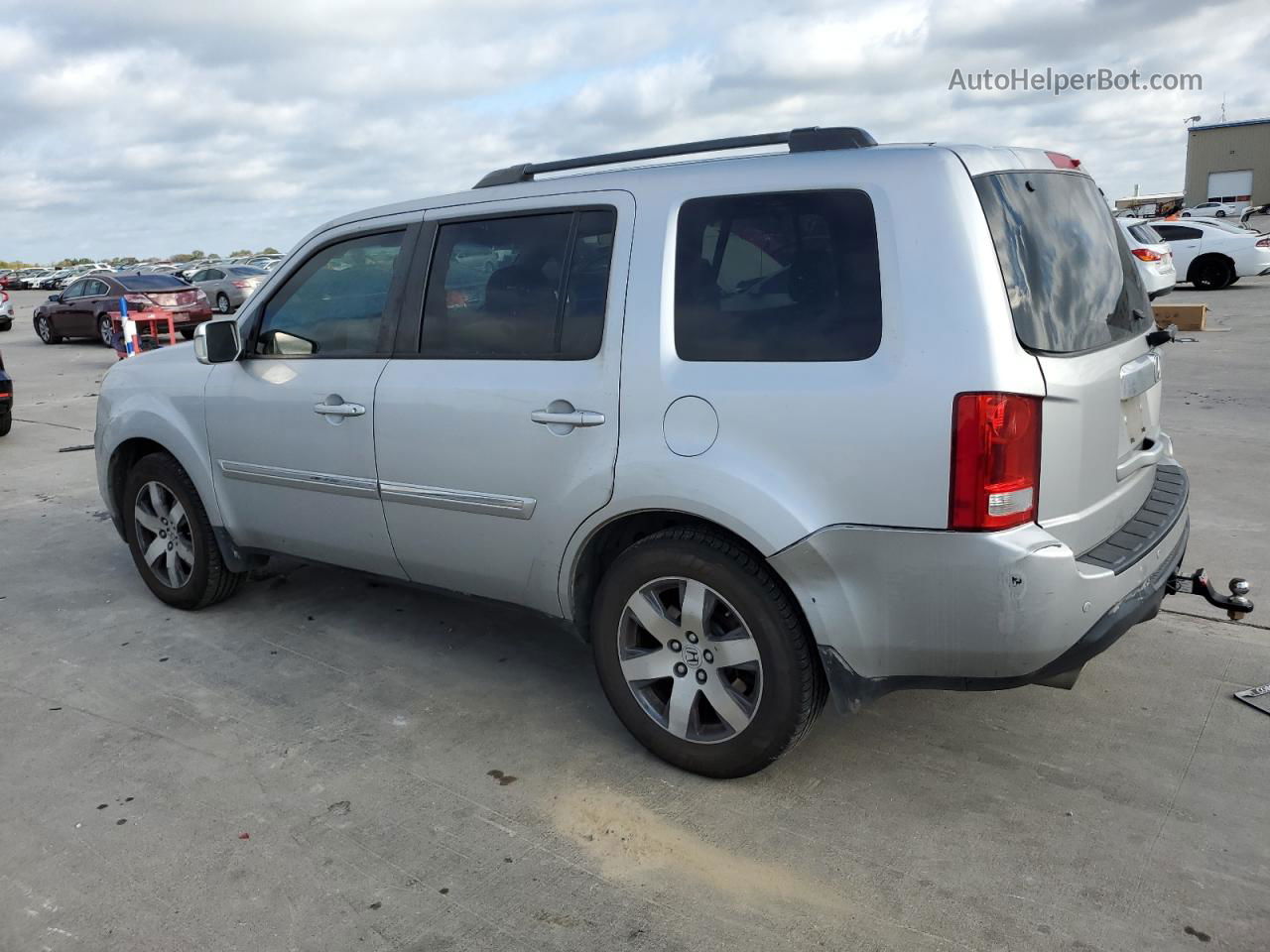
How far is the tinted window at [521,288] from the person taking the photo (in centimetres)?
345

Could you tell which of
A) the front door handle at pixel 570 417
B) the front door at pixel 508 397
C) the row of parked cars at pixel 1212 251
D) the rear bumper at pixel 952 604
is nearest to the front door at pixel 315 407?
the front door at pixel 508 397

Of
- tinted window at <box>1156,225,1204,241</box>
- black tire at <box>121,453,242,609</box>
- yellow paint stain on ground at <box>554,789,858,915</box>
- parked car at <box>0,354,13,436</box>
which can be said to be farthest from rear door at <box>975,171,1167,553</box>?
tinted window at <box>1156,225,1204,241</box>

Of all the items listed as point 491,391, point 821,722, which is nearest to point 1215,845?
point 821,722

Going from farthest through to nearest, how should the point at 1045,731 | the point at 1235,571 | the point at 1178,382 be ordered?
the point at 1178,382, the point at 1235,571, the point at 1045,731

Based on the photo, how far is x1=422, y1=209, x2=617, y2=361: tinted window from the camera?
3.45m

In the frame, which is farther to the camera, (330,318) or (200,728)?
(330,318)

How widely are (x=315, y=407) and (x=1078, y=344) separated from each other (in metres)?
2.86

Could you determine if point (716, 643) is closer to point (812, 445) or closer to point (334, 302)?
point (812, 445)

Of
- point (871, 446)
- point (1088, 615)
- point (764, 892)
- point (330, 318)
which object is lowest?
point (764, 892)

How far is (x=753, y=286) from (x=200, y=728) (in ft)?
8.63

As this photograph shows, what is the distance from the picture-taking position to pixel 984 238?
9.12ft

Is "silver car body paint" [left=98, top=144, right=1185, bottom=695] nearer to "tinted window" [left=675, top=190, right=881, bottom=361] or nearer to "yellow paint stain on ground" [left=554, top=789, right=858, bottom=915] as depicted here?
"tinted window" [left=675, top=190, right=881, bottom=361]

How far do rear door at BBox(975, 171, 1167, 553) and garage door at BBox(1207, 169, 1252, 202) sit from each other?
79.5 m

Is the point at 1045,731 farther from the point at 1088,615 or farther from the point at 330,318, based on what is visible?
the point at 330,318
